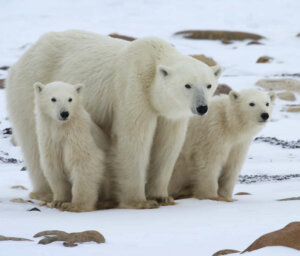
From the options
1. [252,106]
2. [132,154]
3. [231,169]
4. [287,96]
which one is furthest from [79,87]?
[287,96]

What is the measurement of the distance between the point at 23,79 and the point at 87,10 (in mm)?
25009

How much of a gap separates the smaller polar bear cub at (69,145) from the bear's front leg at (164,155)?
61 centimetres

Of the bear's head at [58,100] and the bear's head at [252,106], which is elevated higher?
the bear's head at [58,100]

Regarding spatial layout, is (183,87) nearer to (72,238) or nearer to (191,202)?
(191,202)

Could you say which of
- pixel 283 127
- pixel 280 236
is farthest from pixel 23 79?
pixel 283 127

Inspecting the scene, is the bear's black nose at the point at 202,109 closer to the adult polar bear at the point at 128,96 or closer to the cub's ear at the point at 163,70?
the adult polar bear at the point at 128,96

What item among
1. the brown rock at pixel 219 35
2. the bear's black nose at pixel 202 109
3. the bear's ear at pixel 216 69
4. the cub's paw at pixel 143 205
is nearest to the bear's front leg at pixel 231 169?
the cub's paw at pixel 143 205

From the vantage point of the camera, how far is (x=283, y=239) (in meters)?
3.03

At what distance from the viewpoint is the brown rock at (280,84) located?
591 inches

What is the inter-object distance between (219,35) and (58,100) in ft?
67.9

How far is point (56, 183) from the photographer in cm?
555

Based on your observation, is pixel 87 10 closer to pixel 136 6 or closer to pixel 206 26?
pixel 136 6

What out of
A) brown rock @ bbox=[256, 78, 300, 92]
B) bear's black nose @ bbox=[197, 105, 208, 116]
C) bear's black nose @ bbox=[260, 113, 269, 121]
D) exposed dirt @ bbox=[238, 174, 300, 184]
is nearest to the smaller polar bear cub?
bear's black nose @ bbox=[197, 105, 208, 116]

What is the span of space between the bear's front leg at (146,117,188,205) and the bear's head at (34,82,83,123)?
2.77 feet
